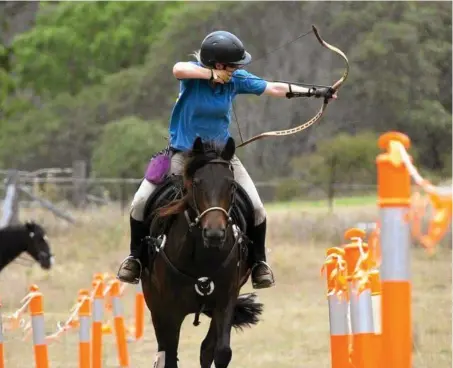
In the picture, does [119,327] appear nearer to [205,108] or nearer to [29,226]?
[205,108]

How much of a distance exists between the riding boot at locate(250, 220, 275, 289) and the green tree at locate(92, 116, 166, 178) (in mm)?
38308

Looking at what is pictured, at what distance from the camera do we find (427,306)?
17.8 meters

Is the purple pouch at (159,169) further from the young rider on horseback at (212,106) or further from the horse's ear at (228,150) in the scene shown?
the horse's ear at (228,150)

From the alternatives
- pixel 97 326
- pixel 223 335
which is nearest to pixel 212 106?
pixel 223 335

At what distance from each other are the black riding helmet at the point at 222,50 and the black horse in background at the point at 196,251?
26.6 inches

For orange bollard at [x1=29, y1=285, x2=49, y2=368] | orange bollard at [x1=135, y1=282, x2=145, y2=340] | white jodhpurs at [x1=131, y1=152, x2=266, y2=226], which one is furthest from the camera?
orange bollard at [x1=135, y1=282, x2=145, y2=340]

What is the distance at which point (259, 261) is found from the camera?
9758 mm

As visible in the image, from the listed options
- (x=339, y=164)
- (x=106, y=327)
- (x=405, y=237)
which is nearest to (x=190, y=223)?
(x=405, y=237)

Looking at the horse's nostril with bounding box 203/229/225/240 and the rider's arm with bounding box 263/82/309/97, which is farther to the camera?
the rider's arm with bounding box 263/82/309/97

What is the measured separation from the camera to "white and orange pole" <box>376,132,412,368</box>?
4441 mm

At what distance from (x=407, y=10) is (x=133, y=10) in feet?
79.8

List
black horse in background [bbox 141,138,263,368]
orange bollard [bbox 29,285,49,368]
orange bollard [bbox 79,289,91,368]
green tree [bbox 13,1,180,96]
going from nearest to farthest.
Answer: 1. black horse in background [bbox 141,138,263,368]
2. orange bollard [bbox 29,285,49,368]
3. orange bollard [bbox 79,289,91,368]
4. green tree [bbox 13,1,180,96]

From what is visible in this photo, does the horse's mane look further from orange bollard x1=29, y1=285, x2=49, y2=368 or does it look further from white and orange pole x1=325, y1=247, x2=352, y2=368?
orange bollard x1=29, y1=285, x2=49, y2=368

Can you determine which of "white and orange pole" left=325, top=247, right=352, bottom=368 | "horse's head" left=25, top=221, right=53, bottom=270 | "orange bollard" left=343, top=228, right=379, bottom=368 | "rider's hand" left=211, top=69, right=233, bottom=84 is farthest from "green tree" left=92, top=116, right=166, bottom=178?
"orange bollard" left=343, top=228, right=379, bottom=368
